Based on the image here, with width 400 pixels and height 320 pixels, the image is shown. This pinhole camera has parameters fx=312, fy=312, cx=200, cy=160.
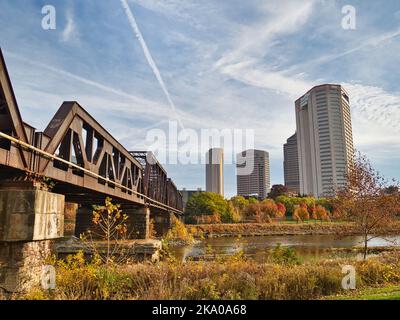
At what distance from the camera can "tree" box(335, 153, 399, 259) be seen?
19.3 metres

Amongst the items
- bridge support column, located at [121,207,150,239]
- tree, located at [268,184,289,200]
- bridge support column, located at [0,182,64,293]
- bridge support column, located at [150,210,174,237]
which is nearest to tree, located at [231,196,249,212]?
tree, located at [268,184,289,200]

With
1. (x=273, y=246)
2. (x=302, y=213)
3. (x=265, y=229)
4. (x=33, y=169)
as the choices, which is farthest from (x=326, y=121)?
(x=33, y=169)

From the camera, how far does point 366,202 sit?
1911 centimetres

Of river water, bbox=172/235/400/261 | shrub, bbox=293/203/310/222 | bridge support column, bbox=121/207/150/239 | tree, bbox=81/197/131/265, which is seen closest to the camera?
tree, bbox=81/197/131/265

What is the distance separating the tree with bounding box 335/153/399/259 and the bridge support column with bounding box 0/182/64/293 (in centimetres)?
1738

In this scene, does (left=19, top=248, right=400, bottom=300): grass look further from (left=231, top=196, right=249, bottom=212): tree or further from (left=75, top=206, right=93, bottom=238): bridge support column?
(left=231, top=196, right=249, bottom=212): tree

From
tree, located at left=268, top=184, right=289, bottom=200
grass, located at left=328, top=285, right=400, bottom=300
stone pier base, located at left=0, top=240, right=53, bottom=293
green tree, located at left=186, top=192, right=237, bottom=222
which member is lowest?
grass, located at left=328, top=285, right=400, bottom=300

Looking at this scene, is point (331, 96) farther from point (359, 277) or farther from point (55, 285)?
point (55, 285)

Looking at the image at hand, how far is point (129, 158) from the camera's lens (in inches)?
975

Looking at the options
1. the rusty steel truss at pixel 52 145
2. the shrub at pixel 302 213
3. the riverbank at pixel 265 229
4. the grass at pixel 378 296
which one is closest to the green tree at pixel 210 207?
the riverbank at pixel 265 229

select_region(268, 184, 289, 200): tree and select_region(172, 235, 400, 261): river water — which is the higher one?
select_region(268, 184, 289, 200): tree

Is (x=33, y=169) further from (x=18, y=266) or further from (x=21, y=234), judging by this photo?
(x=18, y=266)
